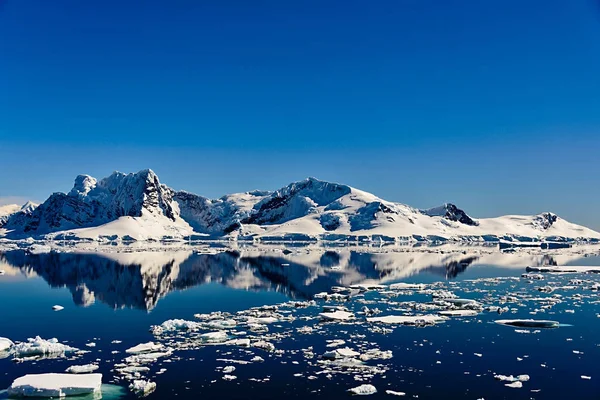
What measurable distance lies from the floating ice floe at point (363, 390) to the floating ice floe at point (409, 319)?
8.59 metres

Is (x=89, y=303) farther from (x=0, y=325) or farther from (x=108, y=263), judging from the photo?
(x=108, y=263)

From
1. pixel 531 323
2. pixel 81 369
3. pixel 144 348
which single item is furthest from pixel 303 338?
pixel 531 323

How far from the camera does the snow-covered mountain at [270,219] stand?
464 ft

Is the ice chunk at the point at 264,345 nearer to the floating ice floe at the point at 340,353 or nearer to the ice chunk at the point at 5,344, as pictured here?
the floating ice floe at the point at 340,353

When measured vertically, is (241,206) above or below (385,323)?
above

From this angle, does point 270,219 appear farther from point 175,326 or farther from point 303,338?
point 303,338

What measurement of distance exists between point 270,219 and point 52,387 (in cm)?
16254

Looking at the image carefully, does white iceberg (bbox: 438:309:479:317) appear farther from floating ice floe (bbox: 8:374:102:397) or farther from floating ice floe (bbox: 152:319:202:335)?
floating ice floe (bbox: 8:374:102:397)

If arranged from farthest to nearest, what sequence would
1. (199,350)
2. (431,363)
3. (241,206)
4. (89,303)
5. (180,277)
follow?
(241,206)
(180,277)
(89,303)
(199,350)
(431,363)

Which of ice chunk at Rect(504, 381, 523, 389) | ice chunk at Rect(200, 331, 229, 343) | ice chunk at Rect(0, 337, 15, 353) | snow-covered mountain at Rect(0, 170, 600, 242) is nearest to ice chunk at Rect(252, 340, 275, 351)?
ice chunk at Rect(200, 331, 229, 343)

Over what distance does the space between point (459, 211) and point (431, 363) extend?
177919mm

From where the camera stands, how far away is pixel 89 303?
2831 cm

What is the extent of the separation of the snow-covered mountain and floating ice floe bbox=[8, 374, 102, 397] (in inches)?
4686

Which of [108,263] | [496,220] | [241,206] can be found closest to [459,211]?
[496,220]
